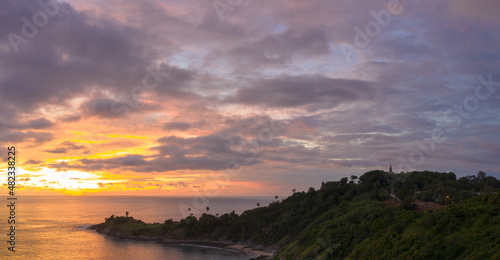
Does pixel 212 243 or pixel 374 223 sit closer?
pixel 374 223

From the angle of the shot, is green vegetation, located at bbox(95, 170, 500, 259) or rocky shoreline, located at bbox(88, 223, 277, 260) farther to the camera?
rocky shoreline, located at bbox(88, 223, 277, 260)

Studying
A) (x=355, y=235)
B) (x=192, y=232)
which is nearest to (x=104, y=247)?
(x=192, y=232)

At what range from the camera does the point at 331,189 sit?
418 ft

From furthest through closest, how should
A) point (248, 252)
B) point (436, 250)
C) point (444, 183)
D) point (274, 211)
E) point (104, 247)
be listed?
1. point (274, 211)
2. point (104, 247)
3. point (248, 252)
4. point (444, 183)
5. point (436, 250)

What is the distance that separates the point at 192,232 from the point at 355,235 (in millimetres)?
93748

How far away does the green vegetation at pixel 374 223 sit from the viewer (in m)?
45.6

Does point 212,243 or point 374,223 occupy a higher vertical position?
point 374,223

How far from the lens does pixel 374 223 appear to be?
66.2 m

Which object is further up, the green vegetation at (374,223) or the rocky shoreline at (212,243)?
the green vegetation at (374,223)

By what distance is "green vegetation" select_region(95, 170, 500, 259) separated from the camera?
150 ft

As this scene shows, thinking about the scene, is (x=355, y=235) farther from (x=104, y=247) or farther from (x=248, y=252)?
(x=104, y=247)

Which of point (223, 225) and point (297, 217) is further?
point (223, 225)

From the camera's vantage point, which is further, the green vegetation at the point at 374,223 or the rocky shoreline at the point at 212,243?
the rocky shoreline at the point at 212,243

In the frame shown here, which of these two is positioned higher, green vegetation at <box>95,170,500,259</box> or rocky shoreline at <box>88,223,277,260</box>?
green vegetation at <box>95,170,500,259</box>
